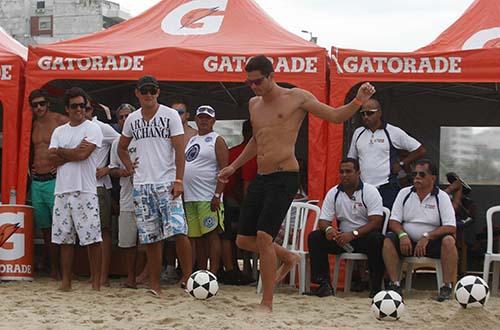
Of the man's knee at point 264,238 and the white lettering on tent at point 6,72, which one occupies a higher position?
the white lettering on tent at point 6,72

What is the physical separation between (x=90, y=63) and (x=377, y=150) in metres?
2.91

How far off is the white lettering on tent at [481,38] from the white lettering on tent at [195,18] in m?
2.62

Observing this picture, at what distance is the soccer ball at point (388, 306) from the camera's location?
234 inches

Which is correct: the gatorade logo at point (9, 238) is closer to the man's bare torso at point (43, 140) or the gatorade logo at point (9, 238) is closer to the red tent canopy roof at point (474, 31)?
the man's bare torso at point (43, 140)

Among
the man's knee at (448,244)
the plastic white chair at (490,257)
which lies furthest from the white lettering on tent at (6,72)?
the plastic white chair at (490,257)

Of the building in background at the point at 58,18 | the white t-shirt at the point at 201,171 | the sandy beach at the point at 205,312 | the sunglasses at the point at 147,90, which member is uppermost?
the building in background at the point at 58,18

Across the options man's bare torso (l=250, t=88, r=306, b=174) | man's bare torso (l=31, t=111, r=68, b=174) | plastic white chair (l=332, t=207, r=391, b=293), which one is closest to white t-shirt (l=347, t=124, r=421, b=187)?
plastic white chair (l=332, t=207, r=391, b=293)

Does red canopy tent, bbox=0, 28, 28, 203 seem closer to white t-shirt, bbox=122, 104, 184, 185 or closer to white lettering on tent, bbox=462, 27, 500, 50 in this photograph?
white t-shirt, bbox=122, 104, 184, 185

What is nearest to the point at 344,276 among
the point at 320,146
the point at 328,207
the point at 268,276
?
the point at 328,207

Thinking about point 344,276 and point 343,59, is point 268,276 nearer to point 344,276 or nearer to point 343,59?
point 344,276

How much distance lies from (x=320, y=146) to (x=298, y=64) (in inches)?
31.9

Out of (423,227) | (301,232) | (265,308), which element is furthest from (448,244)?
(265,308)

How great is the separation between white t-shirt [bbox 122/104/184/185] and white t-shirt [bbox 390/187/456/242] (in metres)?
2.08

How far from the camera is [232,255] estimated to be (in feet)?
28.0
